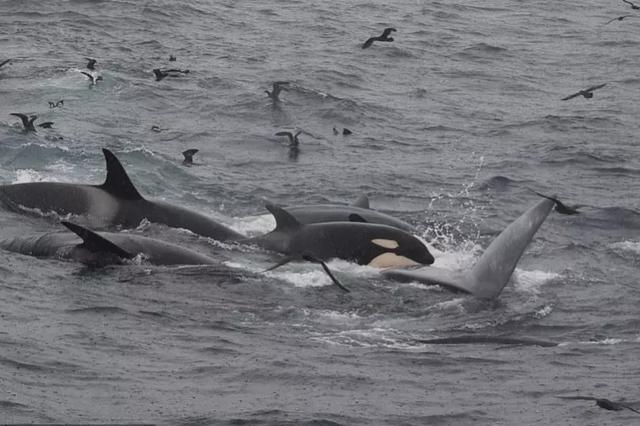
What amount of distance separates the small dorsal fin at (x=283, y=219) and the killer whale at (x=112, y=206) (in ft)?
A: 3.51

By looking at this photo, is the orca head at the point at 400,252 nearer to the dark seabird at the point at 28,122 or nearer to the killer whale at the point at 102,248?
the killer whale at the point at 102,248

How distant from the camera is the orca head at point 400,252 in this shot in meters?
18.6

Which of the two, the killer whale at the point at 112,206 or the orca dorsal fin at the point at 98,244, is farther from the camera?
the killer whale at the point at 112,206

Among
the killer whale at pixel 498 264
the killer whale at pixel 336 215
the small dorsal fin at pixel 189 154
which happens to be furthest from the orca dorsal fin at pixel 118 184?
the small dorsal fin at pixel 189 154

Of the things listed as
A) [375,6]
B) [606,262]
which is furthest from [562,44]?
[606,262]

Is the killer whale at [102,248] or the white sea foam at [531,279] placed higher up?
the killer whale at [102,248]

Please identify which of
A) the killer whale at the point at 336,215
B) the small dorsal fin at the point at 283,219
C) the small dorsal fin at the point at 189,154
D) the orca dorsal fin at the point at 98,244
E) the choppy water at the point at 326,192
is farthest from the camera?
the small dorsal fin at the point at 189,154

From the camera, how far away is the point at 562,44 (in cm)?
4466

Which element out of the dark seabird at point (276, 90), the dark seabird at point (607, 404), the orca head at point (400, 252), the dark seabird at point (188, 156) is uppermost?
the dark seabird at point (607, 404)

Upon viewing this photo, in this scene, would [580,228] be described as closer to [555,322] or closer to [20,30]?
[555,322]

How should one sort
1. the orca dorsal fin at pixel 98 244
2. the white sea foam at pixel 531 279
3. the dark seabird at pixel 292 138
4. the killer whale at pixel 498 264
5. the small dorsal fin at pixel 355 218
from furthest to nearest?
1. the dark seabird at pixel 292 138
2. the small dorsal fin at pixel 355 218
3. the white sea foam at pixel 531 279
4. the killer whale at pixel 498 264
5. the orca dorsal fin at pixel 98 244

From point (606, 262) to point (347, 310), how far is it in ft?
19.6

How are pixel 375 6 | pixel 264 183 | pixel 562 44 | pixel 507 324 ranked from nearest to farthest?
pixel 507 324 → pixel 264 183 → pixel 562 44 → pixel 375 6

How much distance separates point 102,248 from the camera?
1717 centimetres
